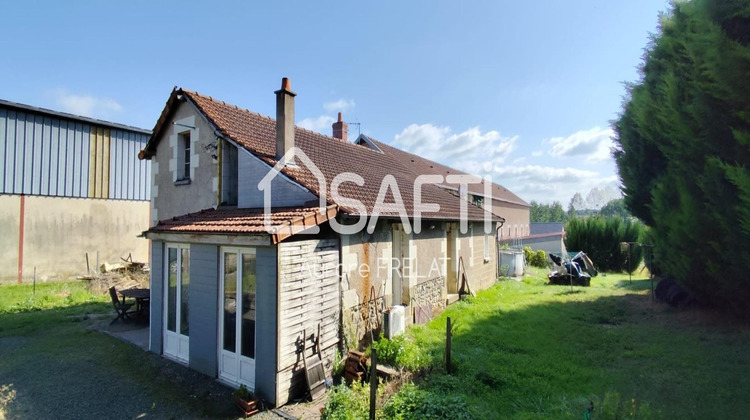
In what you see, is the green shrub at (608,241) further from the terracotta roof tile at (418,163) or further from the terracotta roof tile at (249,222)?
the terracotta roof tile at (249,222)

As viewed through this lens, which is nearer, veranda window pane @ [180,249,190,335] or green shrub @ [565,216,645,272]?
veranda window pane @ [180,249,190,335]

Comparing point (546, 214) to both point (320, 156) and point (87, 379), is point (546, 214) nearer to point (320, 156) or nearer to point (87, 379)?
point (320, 156)

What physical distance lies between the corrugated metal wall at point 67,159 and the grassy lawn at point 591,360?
1810cm

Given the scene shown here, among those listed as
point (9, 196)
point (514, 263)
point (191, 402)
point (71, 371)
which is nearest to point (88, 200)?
point (9, 196)

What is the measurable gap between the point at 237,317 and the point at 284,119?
Result: 447cm

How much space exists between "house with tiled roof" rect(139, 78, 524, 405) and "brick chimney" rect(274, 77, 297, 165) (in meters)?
0.03

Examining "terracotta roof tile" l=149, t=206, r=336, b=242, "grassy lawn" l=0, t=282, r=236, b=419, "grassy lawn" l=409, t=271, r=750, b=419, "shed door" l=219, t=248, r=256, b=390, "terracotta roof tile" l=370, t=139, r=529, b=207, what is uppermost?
"terracotta roof tile" l=370, t=139, r=529, b=207

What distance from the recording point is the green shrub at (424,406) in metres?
5.03

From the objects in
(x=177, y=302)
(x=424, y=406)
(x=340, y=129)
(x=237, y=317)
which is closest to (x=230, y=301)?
(x=237, y=317)

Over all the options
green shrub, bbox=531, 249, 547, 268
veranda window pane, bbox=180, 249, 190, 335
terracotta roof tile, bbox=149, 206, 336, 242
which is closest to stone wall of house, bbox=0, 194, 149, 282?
terracotta roof tile, bbox=149, 206, 336, 242

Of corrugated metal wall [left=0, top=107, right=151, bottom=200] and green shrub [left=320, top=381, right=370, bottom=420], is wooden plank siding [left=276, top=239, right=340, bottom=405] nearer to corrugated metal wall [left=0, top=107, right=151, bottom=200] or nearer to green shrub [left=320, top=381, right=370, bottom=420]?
green shrub [left=320, top=381, right=370, bottom=420]

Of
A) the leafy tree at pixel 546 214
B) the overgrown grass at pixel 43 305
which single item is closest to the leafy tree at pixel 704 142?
the overgrown grass at pixel 43 305

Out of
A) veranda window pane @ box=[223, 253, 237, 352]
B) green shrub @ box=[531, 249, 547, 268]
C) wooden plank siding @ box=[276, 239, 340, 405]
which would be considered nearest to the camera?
Answer: wooden plank siding @ box=[276, 239, 340, 405]

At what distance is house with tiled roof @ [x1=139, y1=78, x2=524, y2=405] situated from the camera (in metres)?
6.04
